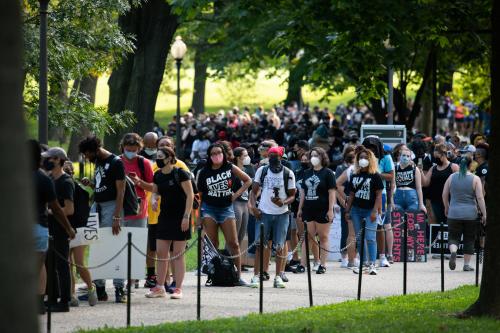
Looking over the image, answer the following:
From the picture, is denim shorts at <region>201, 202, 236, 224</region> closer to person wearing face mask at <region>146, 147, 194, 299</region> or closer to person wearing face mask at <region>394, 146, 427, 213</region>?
person wearing face mask at <region>146, 147, 194, 299</region>

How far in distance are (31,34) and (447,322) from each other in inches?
397

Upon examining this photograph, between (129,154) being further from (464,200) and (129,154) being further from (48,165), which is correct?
(464,200)

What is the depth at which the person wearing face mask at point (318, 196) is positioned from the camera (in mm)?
17531

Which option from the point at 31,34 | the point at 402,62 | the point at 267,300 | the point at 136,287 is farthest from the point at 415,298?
the point at 31,34

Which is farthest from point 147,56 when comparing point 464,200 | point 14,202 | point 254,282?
point 14,202

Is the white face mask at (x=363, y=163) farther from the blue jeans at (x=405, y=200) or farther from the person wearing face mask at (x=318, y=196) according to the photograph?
the blue jeans at (x=405, y=200)

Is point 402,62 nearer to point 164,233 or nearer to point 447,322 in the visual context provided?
point 164,233

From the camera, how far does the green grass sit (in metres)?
11.3

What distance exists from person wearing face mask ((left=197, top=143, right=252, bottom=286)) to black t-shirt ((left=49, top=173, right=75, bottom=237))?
2873mm

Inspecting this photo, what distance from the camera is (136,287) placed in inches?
628

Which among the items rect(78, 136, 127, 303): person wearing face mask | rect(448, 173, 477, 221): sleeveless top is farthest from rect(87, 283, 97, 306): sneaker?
rect(448, 173, 477, 221): sleeveless top

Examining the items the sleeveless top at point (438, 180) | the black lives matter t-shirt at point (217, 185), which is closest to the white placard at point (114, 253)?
the black lives matter t-shirt at point (217, 185)

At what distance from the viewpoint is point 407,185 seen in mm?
20203

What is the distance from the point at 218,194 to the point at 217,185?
12 cm
